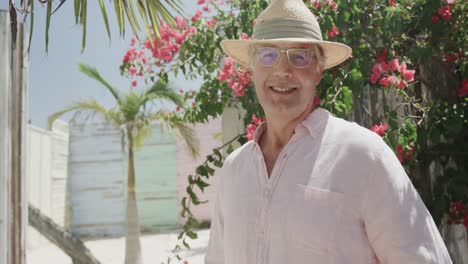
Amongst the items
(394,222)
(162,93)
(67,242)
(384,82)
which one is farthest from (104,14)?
(162,93)

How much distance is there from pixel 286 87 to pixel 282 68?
5 centimetres

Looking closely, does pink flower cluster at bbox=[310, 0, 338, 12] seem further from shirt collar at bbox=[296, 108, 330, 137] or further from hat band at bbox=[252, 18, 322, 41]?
shirt collar at bbox=[296, 108, 330, 137]

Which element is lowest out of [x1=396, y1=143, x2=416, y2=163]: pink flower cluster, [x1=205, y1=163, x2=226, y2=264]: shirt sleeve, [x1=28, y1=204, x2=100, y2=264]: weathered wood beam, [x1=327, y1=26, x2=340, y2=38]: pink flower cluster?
[x1=28, y1=204, x2=100, y2=264]: weathered wood beam

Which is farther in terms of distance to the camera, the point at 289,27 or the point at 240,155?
the point at 240,155

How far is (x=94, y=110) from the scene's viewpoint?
32.5ft

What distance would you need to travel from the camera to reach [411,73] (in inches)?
103

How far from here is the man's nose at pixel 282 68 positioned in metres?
1.24

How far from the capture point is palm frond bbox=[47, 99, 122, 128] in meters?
9.62

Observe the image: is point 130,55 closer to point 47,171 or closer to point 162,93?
point 162,93

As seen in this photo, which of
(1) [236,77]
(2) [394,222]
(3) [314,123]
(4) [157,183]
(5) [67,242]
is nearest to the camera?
(2) [394,222]

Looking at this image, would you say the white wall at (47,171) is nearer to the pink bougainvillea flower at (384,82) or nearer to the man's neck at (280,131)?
the pink bougainvillea flower at (384,82)

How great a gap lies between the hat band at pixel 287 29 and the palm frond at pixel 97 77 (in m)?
9.07

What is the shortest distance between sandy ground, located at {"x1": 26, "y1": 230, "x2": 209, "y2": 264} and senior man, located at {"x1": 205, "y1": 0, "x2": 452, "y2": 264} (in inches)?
291

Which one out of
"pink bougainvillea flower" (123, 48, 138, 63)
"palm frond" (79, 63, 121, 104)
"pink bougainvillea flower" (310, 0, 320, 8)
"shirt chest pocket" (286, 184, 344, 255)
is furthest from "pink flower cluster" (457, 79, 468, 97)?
"palm frond" (79, 63, 121, 104)
